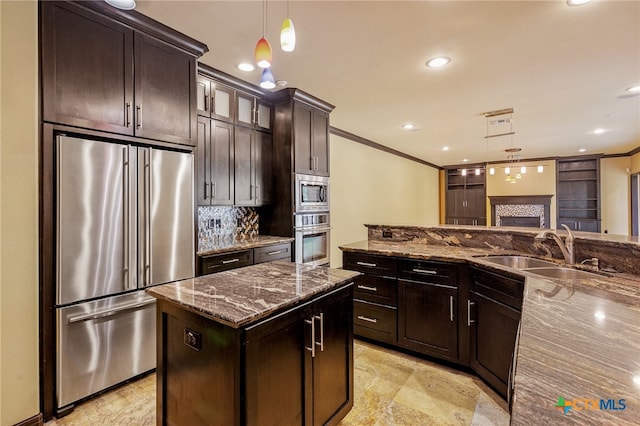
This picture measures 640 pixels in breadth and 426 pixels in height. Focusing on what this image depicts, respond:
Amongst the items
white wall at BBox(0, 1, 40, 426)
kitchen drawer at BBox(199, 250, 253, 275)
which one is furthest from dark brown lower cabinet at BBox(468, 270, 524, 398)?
white wall at BBox(0, 1, 40, 426)

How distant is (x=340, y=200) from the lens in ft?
17.3

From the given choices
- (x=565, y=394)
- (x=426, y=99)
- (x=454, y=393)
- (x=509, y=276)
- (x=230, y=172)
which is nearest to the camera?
(x=565, y=394)

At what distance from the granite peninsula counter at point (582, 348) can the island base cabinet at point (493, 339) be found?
29 cm

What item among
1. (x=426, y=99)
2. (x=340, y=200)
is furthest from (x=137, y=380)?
(x=426, y=99)

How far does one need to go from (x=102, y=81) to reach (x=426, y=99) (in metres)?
3.32

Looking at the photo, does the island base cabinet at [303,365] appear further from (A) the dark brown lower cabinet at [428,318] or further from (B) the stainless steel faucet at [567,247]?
(B) the stainless steel faucet at [567,247]

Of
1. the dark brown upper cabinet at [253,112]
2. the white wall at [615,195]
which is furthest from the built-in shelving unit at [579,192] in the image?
the dark brown upper cabinet at [253,112]

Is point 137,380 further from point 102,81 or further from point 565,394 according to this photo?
point 565,394

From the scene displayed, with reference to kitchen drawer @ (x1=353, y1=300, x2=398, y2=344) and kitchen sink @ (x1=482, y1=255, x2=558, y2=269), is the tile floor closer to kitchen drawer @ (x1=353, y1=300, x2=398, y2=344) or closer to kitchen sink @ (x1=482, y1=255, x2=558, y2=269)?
kitchen drawer @ (x1=353, y1=300, x2=398, y2=344)

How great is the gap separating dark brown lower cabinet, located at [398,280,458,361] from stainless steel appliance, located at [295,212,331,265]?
1405 millimetres

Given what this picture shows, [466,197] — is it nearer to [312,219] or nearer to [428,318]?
[312,219]

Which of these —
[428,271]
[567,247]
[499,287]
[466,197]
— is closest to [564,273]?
[567,247]

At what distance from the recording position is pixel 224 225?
142 inches

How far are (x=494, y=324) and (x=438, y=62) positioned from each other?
7.44ft
